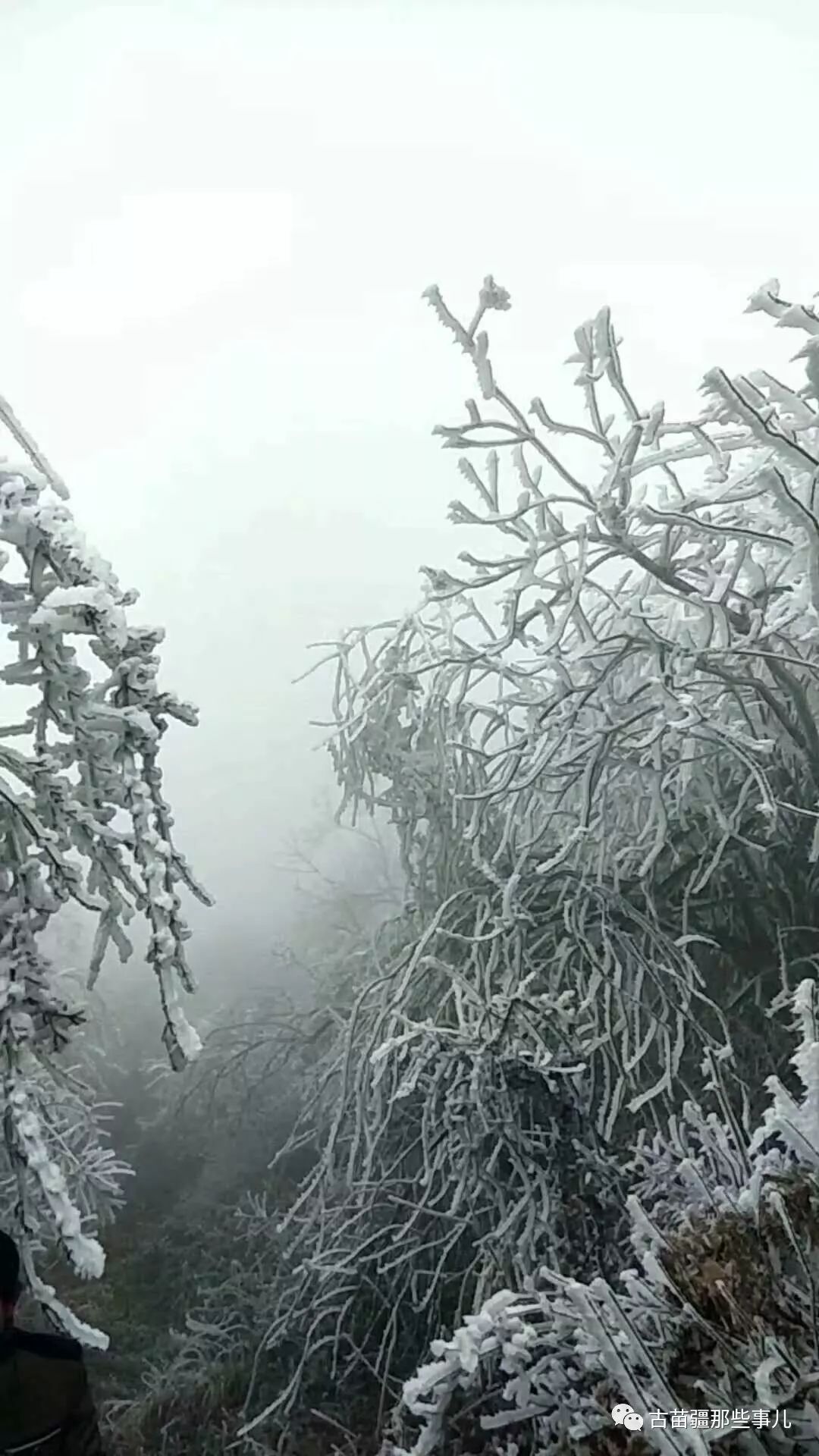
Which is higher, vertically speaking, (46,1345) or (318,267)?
(318,267)

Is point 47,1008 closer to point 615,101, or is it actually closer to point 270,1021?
point 270,1021

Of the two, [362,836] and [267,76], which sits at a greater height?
[267,76]

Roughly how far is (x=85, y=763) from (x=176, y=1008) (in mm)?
450

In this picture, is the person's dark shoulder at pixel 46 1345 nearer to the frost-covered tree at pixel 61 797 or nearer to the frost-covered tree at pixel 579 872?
the frost-covered tree at pixel 61 797

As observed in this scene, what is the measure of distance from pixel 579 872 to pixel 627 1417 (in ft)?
5.59

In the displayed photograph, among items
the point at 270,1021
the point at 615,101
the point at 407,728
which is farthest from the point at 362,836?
the point at 615,101

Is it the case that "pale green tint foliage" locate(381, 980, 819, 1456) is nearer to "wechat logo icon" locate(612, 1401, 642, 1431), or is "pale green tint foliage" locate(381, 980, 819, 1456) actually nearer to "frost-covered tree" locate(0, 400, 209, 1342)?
"wechat logo icon" locate(612, 1401, 642, 1431)

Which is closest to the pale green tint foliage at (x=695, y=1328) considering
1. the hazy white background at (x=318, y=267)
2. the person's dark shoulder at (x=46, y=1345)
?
the person's dark shoulder at (x=46, y=1345)

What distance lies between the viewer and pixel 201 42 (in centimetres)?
926

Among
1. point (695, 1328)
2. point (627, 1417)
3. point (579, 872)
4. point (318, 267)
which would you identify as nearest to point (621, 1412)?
point (627, 1417)

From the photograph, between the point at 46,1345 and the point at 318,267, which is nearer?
the point at 46,1345

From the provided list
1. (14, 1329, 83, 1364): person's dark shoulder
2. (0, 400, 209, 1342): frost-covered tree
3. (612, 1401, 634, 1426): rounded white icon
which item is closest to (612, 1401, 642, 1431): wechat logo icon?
(612, 1401, 634, 1426): rounded white icon

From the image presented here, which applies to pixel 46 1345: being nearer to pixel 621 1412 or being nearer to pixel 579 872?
pixel 621 1412

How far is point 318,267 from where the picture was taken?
27.1 ft
